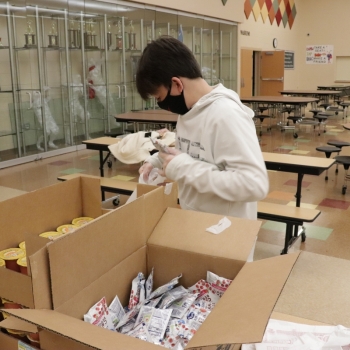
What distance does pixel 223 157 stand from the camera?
4.56 ft

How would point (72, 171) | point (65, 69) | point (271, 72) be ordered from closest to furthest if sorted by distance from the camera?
point (72, 171)
point (65, 69)
point (271, 72)

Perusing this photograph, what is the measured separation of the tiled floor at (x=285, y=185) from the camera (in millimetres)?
3606

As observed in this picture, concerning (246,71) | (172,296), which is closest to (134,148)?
(172,296)

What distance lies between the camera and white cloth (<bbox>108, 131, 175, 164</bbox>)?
469 cm

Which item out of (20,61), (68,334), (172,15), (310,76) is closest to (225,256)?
(68,334)

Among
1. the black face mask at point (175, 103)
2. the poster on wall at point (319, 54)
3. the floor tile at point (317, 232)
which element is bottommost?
the floor tile at point (317, 232)

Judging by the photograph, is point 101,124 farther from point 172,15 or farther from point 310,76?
point 310,76

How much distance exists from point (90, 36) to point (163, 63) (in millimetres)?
6943

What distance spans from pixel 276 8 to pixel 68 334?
1657 centimetres

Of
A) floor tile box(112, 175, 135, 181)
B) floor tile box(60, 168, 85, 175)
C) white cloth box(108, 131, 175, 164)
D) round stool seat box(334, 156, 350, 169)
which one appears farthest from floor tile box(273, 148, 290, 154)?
floor tile box(60, 168, 85, 175)

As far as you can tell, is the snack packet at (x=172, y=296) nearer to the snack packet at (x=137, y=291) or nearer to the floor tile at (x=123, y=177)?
the snack packet at (x=137, y=291)

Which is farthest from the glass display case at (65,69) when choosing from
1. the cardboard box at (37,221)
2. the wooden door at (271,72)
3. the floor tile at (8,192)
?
the wooden door at (271,72)

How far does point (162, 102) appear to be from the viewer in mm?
1551

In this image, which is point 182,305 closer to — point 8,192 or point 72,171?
point 8,192
